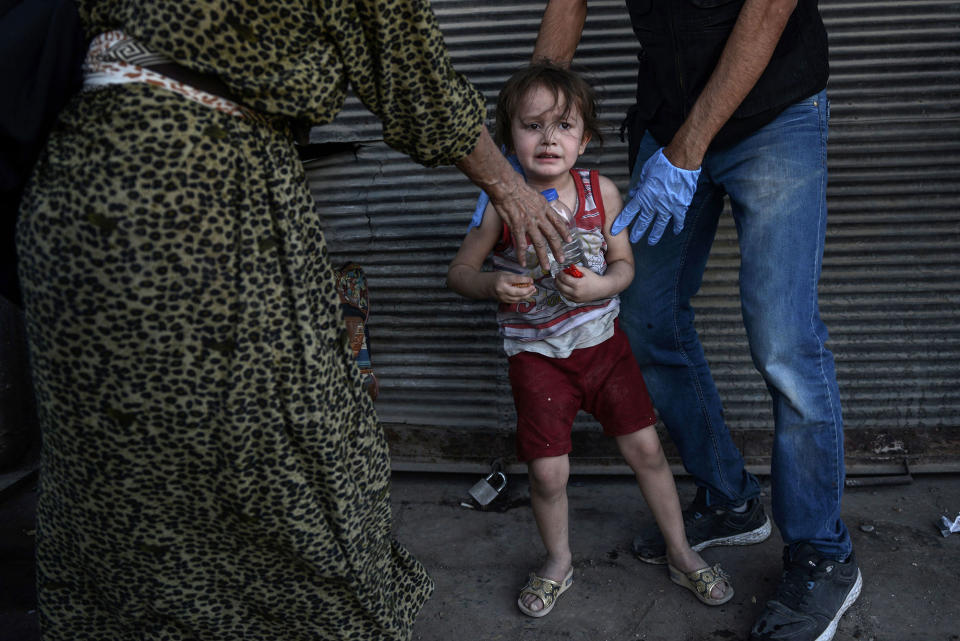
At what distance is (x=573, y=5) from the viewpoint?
8.20 ft

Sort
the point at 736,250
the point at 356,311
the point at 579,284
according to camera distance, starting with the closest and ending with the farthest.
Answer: the point at 579,284
the point at 356,311
the point at 736,250

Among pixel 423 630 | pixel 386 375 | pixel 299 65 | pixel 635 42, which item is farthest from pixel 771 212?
pixel 386 375

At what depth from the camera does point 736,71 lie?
2.03 m

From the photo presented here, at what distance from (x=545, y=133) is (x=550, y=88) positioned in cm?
13

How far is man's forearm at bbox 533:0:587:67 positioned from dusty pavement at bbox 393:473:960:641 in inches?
64.4

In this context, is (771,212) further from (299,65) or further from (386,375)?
(386,375)

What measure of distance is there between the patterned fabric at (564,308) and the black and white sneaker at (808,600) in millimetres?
857

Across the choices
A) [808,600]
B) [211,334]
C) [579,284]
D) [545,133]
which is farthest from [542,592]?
[211,334]

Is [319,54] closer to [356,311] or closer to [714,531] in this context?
[356,311]

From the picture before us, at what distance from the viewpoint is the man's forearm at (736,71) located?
198 cm

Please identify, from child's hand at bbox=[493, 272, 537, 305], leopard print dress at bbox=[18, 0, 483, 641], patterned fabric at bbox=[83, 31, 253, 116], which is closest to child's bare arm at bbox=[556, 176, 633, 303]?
child's hand at bbox=[493, 272, 537, 305]

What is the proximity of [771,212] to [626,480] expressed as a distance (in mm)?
1487

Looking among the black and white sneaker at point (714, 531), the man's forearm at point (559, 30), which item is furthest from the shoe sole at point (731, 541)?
the man's forearm at point (559, 30)

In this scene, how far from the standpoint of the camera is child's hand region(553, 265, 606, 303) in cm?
213
